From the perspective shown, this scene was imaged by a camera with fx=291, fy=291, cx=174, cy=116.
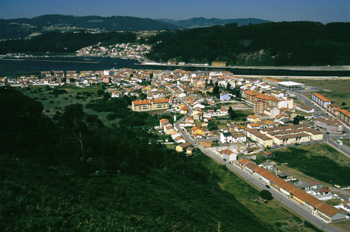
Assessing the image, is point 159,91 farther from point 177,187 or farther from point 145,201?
point 145,201

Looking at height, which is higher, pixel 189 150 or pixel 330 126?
pixel 330 126

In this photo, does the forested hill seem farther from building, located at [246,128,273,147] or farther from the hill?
the hill

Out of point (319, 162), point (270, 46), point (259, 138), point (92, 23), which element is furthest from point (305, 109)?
point (92, 23)

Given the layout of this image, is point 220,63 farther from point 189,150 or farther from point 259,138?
point 189,150

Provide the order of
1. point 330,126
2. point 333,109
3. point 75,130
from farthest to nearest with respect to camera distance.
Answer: point 333,109 → point 330,126 → point 75,130

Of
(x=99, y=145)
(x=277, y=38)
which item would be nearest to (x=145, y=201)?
(x=99, y=145)

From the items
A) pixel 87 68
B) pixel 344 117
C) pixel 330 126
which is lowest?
pixel 330 126

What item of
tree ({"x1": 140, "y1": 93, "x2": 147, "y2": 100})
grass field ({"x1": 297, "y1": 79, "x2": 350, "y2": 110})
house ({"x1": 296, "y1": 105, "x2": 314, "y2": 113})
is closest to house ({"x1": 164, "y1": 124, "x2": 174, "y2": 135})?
tree ({"x1": 140, "y1": 93, "x2": 147, "y2": 100})
